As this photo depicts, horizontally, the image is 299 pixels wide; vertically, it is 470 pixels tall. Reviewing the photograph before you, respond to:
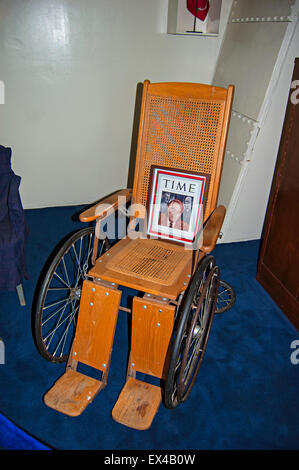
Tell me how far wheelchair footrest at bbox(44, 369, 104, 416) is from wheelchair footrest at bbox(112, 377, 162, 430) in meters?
0.13

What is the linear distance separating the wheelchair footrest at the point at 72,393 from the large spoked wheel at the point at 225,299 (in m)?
0.93

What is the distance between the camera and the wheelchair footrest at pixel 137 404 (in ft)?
5.19

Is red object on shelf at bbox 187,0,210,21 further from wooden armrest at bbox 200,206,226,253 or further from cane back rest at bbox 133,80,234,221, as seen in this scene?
wooden armrest at bbox 200,206,226,253

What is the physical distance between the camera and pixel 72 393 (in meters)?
1.68

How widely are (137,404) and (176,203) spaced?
1.01m

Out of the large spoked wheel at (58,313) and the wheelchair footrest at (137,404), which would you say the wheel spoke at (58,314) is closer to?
the large spoked wheel at (58,313)

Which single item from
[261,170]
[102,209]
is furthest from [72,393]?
[261,170]

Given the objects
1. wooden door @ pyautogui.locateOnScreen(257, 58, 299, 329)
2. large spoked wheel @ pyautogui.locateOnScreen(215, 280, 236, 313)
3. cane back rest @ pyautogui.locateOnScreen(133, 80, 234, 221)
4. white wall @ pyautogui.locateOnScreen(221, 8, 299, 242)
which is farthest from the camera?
white wall @ pyautogui.locateOnScreen(221, 8, 299, 242)

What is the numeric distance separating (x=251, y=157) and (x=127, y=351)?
1.63 m

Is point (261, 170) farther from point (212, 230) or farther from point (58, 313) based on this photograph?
point (58, 313)

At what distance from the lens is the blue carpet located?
1562 mm

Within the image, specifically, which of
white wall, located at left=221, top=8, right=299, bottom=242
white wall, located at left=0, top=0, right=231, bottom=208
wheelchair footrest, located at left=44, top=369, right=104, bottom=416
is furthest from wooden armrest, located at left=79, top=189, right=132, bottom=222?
white wall, located at left=0, top=0, right=231, bottom=208

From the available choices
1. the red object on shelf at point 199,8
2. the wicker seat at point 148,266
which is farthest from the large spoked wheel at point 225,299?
the red object on shelf at point 199,8
